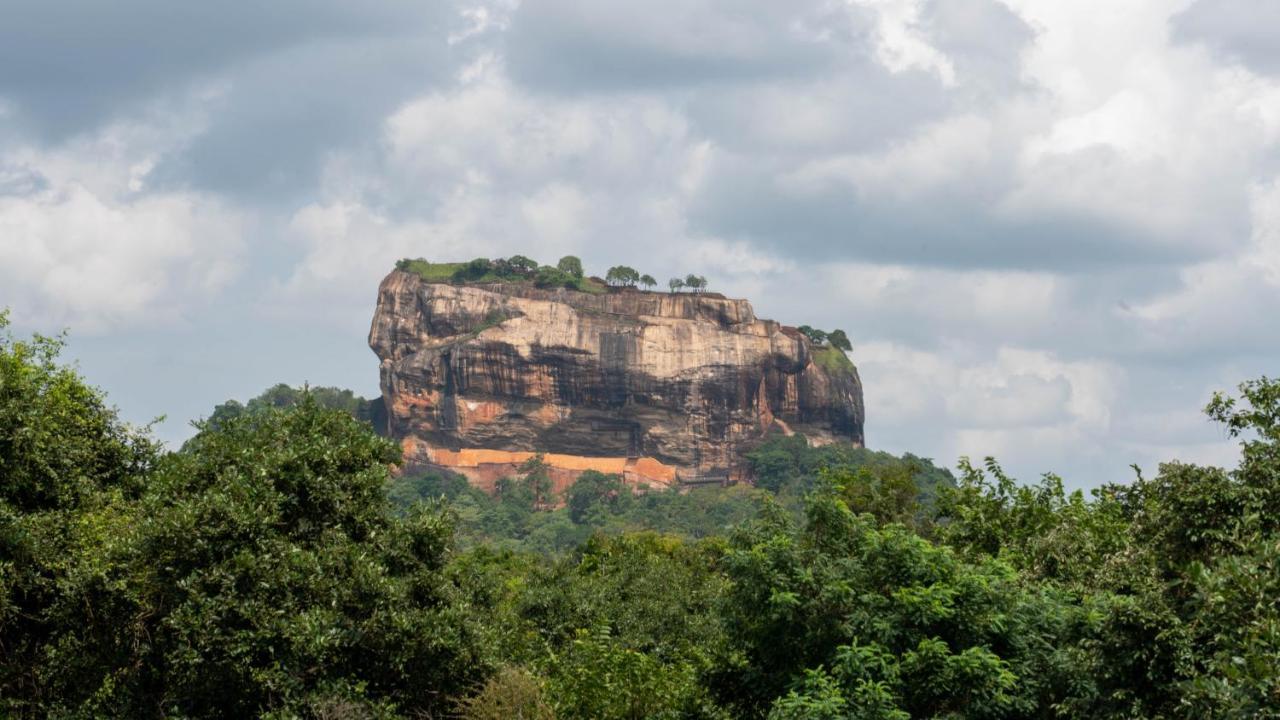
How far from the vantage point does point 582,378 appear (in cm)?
18600

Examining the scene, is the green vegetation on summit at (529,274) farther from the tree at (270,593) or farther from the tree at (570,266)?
the tree at (270,593)

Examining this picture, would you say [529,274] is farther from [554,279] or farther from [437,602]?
[437,602]

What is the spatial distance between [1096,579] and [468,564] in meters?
10.0

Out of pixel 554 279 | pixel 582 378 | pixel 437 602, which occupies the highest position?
pixel 554 279

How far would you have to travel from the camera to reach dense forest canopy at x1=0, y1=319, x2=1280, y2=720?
1720 cm

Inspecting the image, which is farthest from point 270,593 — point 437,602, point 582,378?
point 582,378

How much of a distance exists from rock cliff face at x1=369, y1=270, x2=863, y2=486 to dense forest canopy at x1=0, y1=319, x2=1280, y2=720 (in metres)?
Result: 159

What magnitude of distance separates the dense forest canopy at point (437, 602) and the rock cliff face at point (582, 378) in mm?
159028

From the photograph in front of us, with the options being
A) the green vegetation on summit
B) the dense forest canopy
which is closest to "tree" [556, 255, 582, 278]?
the green vegetation on summit

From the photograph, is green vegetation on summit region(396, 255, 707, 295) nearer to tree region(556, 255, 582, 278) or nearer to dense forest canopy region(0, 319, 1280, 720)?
tree region(556, 255, 582, 278)

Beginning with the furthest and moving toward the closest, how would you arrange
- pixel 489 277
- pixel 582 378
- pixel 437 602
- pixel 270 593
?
pixel 489 277 < pixel 582 378 < pixel 437 602 < pixel 270 593

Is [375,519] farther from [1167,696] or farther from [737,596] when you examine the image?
[1167,696]

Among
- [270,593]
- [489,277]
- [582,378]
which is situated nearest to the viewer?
[270,593]

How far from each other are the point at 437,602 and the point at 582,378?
16499 centimetres
